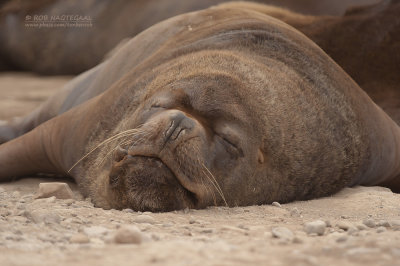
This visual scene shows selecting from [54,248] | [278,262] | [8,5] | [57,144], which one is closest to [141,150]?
[54,248]

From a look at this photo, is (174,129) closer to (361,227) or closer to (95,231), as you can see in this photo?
(95,231)

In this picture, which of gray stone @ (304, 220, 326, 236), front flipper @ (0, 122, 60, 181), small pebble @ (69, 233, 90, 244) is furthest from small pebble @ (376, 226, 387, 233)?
front flipper @ (0, 122, 60, 181)

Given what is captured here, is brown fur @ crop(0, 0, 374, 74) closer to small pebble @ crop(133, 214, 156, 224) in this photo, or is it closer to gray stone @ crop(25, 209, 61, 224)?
small pebble @ crop(133, 214, 156, 224)

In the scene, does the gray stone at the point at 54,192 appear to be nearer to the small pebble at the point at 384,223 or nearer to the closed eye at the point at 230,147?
the closed eye at the point at 230,147

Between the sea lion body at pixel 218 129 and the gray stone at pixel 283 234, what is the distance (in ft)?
2.10

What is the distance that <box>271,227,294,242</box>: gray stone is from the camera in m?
2.84

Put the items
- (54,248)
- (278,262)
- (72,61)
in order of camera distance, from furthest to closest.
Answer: (72,61), (54,248), (278,262)

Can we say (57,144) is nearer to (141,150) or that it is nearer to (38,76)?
(141,150)

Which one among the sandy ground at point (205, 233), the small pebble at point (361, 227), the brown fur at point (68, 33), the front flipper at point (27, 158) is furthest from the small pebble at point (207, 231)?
the brown fur at point (68, 33)

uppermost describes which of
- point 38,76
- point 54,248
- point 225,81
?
point 38,76

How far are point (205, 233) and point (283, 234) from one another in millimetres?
318

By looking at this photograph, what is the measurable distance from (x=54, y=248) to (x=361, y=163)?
268 cm

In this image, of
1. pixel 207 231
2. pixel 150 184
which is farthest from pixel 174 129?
pixel 207 231

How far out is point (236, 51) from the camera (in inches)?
183
